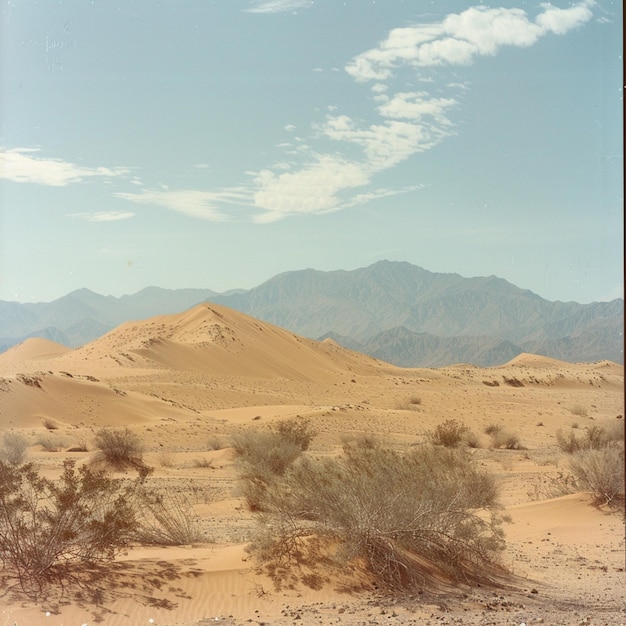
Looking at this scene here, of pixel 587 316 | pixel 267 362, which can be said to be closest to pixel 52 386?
pixel 267 362

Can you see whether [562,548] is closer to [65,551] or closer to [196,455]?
[65,551]

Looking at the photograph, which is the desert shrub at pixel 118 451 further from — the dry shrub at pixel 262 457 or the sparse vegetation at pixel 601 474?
the sparse vegetation at pixel 601 474

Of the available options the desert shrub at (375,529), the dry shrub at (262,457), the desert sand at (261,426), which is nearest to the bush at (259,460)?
the dry shrub at (262,457)

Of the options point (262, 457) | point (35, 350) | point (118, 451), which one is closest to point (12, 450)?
point (118, 451)

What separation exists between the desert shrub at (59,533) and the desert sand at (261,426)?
12.0 inches

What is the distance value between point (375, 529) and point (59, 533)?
372 cm

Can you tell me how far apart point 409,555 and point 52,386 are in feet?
107

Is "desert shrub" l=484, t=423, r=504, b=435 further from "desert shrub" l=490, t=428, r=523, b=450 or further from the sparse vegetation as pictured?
the sparse vegetation

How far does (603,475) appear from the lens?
1448 cm

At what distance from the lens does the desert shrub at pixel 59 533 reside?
8180 mm

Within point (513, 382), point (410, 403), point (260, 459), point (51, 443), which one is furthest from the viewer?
point (513, 382)

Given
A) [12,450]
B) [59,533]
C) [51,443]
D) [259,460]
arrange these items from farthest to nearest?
[51,443], [12,450], [259,460], [59,533]

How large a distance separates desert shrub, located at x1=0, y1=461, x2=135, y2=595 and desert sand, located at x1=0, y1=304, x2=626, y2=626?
31 centimetres

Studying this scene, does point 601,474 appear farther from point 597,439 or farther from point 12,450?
point 12,450
